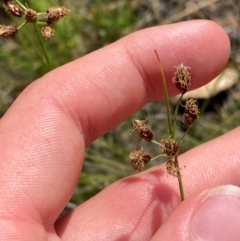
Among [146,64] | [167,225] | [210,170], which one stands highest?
[146,64]

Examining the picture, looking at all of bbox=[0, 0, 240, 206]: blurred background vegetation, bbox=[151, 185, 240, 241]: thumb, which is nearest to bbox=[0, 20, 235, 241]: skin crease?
bbox=[151, 185, 240, 241]: thumb

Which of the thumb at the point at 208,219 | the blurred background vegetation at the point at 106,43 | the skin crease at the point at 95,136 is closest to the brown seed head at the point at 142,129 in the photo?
the thumb at the point at 208,219

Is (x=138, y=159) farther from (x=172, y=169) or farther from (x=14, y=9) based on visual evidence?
(x=14, y=9)

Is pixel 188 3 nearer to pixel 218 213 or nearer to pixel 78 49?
pixel 78 49

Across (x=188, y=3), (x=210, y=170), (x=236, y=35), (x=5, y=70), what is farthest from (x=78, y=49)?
(x=210, y=170)

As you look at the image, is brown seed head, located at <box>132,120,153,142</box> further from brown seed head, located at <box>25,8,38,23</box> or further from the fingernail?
brown seed head, located at <box>25,8,38,23</box>

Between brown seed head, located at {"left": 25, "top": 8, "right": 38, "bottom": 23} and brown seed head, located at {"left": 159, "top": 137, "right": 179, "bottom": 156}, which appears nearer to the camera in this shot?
brown seed head, located at {"left": 159, "top": 137, "right": 179, "bottom": 156}

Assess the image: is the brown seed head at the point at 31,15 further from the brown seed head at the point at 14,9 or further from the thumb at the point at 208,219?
the thumb at the point at 208,219
